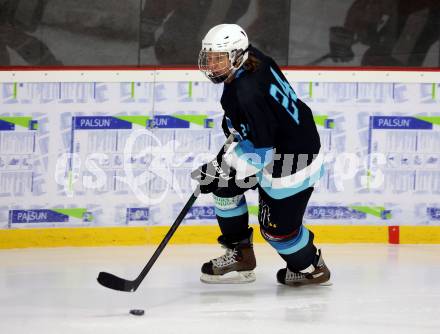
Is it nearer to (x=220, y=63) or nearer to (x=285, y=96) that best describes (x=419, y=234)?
(x=285, y=96)

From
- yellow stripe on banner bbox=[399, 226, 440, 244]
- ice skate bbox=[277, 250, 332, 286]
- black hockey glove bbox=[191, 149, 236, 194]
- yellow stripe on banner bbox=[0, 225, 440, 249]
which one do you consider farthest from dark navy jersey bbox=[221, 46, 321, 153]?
yellow stripe on banner bbox=[399, 226, 440, 244]

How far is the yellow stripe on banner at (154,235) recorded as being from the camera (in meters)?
4.86

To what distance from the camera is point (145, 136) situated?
4.95 metres

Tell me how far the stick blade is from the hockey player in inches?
19.4

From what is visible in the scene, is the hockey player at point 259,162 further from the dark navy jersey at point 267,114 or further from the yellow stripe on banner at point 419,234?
the yellow stripe on banner at point 419,234

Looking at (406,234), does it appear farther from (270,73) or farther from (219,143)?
(270,73)

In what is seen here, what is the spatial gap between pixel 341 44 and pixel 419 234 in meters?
1.24

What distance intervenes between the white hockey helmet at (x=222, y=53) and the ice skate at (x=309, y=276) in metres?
0.96

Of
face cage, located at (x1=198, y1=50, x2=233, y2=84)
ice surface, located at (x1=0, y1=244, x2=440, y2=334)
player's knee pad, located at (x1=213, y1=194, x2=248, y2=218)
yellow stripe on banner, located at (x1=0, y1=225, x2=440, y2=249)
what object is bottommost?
ice surface, located at (x1=0, y1=244, x2=440, y2=334)

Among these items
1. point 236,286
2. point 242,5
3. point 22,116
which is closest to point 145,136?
point 22,116

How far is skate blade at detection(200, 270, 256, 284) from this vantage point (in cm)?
393

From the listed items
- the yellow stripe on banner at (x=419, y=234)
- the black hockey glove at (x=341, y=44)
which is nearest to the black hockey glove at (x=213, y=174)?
the yellow stripe on banner at (x=419, y=234)

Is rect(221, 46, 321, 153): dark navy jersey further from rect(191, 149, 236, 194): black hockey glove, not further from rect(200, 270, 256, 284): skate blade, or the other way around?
rect(200, 270, 256, 284): skate blade

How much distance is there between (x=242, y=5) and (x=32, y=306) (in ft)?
8.46
